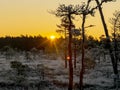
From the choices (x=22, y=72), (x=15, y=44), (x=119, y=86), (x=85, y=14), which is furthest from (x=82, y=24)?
(x=15, y=44)

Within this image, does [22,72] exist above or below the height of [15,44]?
below

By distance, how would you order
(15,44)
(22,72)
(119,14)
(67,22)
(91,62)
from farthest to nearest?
(15,44) → (91,62) → (22,72) → (119,14) → (67,22)

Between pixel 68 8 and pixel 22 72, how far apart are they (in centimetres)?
1750

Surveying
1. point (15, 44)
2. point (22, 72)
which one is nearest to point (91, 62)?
point (22, 72)

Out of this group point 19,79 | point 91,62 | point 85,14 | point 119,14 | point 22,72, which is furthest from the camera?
point 91,62

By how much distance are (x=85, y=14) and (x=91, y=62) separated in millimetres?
32867

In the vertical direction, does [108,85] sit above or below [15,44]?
below

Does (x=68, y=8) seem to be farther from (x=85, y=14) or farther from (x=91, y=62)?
(x=91, y=62)

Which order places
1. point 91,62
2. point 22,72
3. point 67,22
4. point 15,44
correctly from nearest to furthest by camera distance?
point 67,22, point 22,72, point 91,62, point 15,44

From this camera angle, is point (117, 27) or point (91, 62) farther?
point (91, 62)

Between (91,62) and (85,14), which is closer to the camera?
(85,14)

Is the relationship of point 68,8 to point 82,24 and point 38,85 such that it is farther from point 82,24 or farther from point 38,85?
point 38,85

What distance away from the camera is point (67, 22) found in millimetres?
35156

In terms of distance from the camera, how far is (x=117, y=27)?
4272 centimetres
